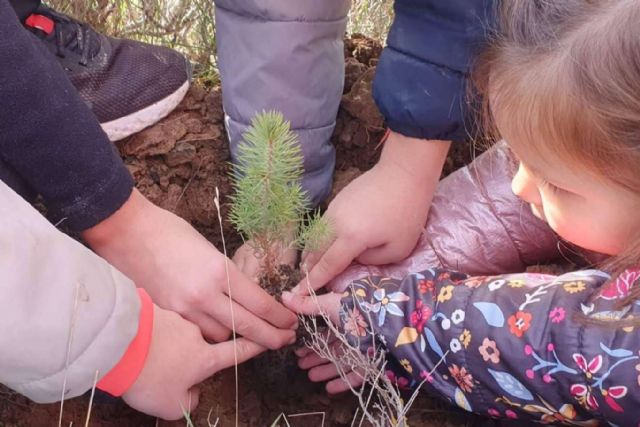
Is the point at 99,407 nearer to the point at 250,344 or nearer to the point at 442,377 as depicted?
the point at 250,344

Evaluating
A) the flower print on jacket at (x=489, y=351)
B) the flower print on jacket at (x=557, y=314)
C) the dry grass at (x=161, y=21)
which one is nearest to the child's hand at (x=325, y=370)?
the flower print on jacket at (x=489, y=351)

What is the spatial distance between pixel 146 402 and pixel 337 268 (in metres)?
0.55

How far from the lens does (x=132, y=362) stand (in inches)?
58.4

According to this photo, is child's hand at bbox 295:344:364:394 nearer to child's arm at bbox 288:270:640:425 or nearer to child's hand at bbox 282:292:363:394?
child's hand at bbox 282:292:363:394

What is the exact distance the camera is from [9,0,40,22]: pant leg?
191 cm

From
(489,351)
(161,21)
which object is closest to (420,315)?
(489,351)

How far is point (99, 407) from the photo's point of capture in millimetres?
1734

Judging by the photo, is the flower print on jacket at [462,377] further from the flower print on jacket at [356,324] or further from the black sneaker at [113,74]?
the black sneaker at [113,74]

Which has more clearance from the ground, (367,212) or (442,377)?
(367,212)

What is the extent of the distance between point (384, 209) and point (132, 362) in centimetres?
70

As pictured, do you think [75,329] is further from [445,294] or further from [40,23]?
[40,23]

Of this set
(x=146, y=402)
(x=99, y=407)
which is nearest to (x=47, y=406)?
(x=99, y=407)

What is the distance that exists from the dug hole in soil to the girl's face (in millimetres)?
592

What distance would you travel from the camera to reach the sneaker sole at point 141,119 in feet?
6.24
